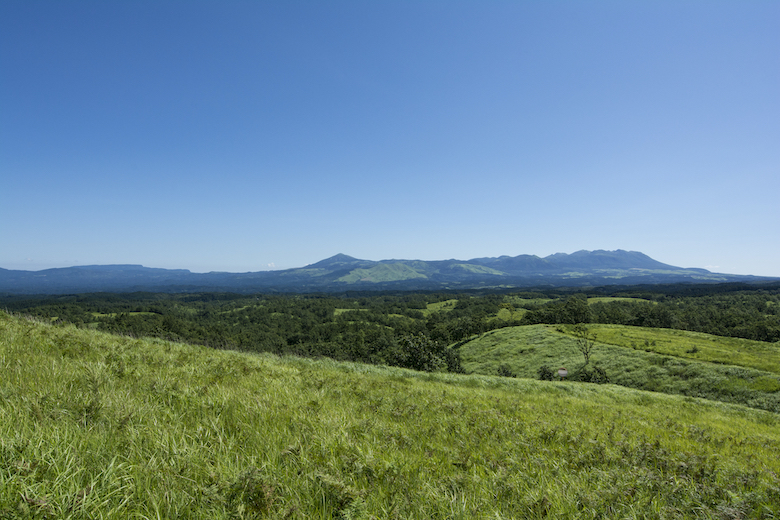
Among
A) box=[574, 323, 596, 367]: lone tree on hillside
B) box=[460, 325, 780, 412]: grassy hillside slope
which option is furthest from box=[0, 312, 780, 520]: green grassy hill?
box=[574, 323, 596, 367]: lone tree on hillside

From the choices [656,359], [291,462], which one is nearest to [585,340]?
[656,359]

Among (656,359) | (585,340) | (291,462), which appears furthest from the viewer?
(585,340)

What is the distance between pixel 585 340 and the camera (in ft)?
258

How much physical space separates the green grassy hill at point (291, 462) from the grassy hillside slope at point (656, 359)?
5616 centimetres

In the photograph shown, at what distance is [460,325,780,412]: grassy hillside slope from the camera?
46.9 m

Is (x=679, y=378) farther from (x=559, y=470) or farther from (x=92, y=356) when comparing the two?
(x=92, y=356)

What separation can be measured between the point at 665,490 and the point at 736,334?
16139 centimetres

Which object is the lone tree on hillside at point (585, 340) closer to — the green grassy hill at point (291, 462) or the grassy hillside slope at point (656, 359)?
the grassy hillside slope at point (656, 359)

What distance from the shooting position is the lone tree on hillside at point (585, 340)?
229ft

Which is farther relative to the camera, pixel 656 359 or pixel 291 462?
pixel 656 359

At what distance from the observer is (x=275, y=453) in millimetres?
2996

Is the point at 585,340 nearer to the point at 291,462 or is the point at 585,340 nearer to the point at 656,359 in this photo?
the point at 656,359

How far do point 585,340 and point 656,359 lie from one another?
662 inches

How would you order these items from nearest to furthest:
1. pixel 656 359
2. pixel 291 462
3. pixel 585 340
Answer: pixel 291 462, pixel 656 359, pixel 585 340
